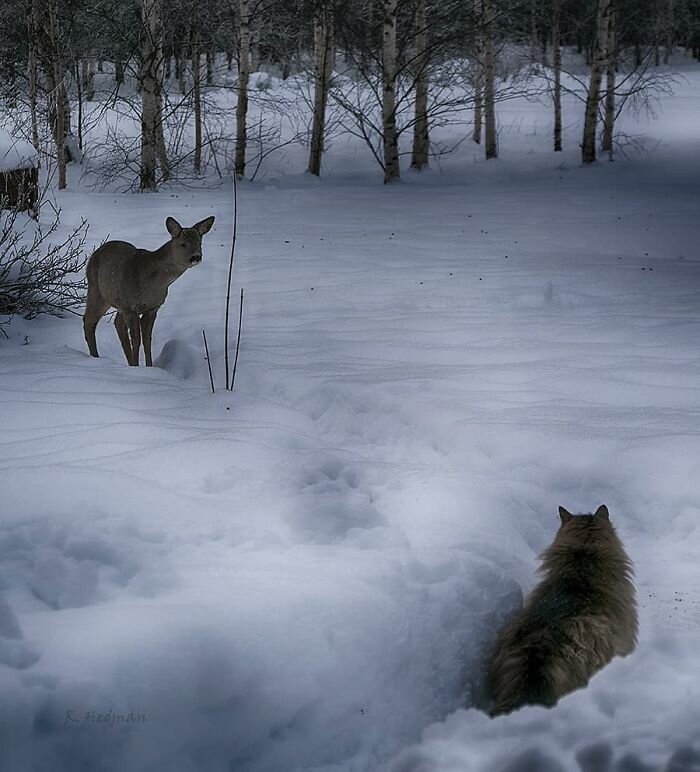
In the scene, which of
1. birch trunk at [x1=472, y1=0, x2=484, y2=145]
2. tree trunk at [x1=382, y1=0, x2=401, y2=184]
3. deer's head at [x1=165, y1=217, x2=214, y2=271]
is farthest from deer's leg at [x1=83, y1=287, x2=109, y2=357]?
birch trunk at [x1=472, y1=0, x2=484, y2=145]

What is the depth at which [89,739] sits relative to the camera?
2977 millimetres

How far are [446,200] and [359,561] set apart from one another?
12.4m

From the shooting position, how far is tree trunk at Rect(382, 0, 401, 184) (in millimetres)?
18062

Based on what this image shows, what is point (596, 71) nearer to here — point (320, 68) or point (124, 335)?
point (320, 68)

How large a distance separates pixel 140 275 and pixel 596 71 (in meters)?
16.9

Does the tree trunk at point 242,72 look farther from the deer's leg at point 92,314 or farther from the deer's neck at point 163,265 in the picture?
the deer's neck at point 163,265

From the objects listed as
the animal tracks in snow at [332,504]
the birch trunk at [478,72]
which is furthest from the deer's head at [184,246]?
the birch trunk at [478,72]

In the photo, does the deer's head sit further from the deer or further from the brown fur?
the brown fur

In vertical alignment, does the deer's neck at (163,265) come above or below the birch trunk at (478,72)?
below

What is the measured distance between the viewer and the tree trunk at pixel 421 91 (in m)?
20.5

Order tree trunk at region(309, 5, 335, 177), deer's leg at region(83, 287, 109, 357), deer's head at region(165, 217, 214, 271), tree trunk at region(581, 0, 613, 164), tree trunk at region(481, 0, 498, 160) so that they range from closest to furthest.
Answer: deer's head at region(165, 217, 214, 271), deer's leg at region(83, 287, 109, 357), tree trunk at region(581, 0, 613, 164), tree trunk at region(309, 5, 335, 177), tree trunk at region(481, 0, 498, 160)

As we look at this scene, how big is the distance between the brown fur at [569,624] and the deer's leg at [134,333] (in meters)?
4.07

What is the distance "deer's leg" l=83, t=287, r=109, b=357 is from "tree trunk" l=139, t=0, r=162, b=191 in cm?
1068
